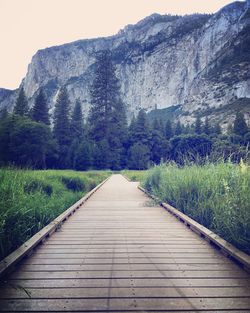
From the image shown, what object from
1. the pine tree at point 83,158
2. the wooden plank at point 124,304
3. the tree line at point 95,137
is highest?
the tree line at point 95,137

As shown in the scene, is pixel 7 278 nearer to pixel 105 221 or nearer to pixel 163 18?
pixel 105 221

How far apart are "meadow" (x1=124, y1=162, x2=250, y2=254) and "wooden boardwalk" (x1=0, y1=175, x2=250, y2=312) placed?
1.32 feet

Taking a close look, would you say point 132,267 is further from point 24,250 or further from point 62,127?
point 62,127

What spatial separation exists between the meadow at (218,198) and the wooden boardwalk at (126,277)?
402 mm

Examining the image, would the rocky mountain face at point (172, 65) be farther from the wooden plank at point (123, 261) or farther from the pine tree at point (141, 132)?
the wooden plank at point (123, 261)

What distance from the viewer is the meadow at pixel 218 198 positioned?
3.71 m

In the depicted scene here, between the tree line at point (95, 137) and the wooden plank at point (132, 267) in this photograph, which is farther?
the tree line at point (95, 137)

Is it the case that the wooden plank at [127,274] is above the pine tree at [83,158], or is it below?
below

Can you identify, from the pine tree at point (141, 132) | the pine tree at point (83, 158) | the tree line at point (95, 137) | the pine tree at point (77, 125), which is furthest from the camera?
the pine tree at point (141, 132)

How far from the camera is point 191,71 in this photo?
134m

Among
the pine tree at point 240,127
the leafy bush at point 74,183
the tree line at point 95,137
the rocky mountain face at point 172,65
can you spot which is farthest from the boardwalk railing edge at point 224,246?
the rocky mountain face at point 172,65

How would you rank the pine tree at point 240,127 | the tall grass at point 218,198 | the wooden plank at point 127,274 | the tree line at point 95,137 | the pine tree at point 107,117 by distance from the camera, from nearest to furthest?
the wooden plank at point 127,274 → the tall grass at point 218,198 → the tree line at point 95,137 → the pine tree at point 107,117 → the pine tree at point 240,127

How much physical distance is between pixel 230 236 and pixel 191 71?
460ft

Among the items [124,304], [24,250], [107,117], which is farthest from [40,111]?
[124,304]
